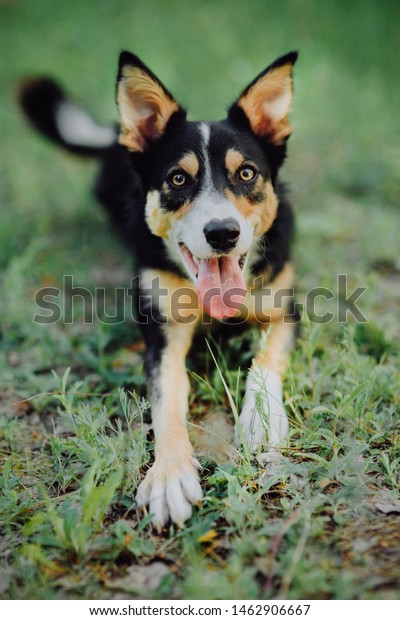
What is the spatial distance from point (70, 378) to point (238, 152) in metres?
A: 1.50

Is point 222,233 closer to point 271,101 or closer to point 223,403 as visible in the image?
point 223,403

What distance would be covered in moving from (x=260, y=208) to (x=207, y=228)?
46cm

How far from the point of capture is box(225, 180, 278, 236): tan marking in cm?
258

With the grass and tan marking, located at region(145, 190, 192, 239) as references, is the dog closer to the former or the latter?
tan marking, located at region(145, 190, 192, 239)

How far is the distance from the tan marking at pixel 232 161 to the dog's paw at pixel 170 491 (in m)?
1.43

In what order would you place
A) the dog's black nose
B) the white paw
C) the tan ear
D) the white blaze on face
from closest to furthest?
1. the white paw
2. the dog's black nose
3. the white blaze on face
4. the tan ear

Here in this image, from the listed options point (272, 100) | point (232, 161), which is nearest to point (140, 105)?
point (232, 161)

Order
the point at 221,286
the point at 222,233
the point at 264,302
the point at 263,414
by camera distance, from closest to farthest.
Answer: the point at 263,414, the point at 222,233, the point at 221,286, the point at 264,302

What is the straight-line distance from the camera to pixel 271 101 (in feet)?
9.16

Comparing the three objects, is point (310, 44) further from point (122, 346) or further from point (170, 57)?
point (122, 346)

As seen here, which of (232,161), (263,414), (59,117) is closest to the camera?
(263,414)

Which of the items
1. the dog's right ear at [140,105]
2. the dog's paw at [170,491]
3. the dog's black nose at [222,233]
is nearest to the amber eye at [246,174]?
the dog's black nose at [222,233]

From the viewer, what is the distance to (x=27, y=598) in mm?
1713

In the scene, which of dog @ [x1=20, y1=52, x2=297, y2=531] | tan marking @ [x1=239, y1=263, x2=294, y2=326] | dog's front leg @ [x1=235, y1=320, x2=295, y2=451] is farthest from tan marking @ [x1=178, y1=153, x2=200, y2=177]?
dog's front leg @ [x1=235, y1=320, x2=295, y2=451]
